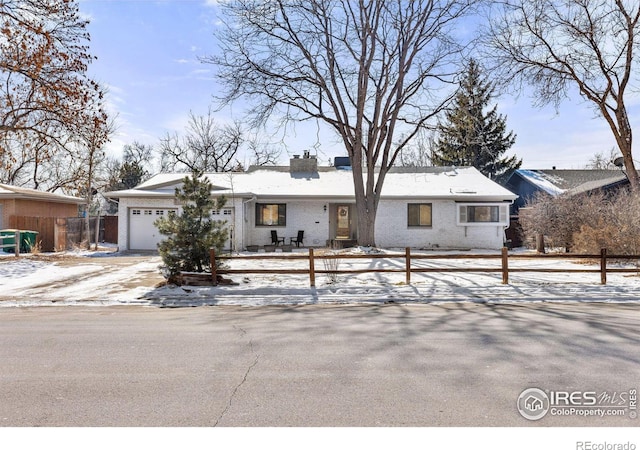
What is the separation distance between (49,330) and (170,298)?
3295mm

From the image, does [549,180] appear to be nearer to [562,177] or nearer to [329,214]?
[562,177]

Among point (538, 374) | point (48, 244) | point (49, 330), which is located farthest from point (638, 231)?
point (48, 244)

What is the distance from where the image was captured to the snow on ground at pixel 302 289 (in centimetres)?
984

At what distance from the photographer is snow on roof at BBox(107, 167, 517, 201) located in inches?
858

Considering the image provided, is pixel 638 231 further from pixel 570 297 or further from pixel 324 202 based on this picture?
pixel 324 202

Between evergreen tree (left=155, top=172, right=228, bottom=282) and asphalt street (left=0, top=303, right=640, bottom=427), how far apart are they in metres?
3.11

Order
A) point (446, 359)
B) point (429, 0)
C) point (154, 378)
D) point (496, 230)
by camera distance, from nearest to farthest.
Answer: point (154, 378)
point (446, 359)
point (429, 0)
point (496, 230)

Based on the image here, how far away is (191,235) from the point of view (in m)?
11.1

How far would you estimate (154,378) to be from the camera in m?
4.57

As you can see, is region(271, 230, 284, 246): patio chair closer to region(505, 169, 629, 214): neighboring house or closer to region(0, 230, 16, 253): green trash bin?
region(0, 230, 16, 253): green trash bin

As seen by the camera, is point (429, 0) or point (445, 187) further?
point (445, 187)

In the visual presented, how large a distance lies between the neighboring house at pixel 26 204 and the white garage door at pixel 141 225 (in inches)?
303

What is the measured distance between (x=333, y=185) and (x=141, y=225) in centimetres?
1025

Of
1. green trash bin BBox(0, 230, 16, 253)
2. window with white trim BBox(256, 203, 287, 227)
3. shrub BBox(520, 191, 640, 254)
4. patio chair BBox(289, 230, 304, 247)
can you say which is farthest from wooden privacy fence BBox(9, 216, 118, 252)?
shrub BBox(520, 191, 640, 254)
